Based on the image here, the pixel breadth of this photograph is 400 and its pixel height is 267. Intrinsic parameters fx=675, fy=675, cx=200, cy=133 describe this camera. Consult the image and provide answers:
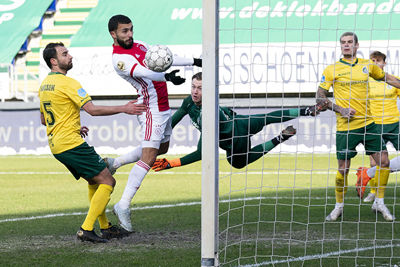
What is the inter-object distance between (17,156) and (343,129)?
13231 mm

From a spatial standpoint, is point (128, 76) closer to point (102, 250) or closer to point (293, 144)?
point (102, 250)

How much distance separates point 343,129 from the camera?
7.73m

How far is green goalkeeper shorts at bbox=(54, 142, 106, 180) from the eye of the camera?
639 centimetres

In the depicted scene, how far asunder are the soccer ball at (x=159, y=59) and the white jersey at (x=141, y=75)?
0.06m

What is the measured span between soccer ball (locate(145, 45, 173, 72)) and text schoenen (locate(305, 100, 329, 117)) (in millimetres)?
1476

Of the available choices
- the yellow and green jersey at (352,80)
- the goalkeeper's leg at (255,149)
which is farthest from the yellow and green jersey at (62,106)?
the yellow and green jersey at (352,80)

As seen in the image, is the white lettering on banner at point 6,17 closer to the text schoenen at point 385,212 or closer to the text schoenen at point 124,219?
the text schoenen at point 124,219

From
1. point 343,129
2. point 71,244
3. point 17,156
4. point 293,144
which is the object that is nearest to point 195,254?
point 71,244

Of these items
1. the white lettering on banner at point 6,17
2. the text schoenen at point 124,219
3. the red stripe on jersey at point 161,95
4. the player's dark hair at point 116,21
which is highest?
the white lettering on banner at point 6,17

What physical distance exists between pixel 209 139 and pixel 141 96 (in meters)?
2.63

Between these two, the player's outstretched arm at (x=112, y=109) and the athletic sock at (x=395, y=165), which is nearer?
the player's outstretched arm at (x=112, y=109)

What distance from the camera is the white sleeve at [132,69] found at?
263 inches

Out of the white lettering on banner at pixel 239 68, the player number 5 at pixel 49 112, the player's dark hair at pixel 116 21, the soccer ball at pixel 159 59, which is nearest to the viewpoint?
the player number 5 at pixel 49 112

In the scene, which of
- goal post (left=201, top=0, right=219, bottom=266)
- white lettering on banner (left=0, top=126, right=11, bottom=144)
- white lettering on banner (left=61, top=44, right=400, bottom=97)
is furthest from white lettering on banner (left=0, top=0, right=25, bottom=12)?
goal post (left=201, top=0, right=219, bottom=266)
